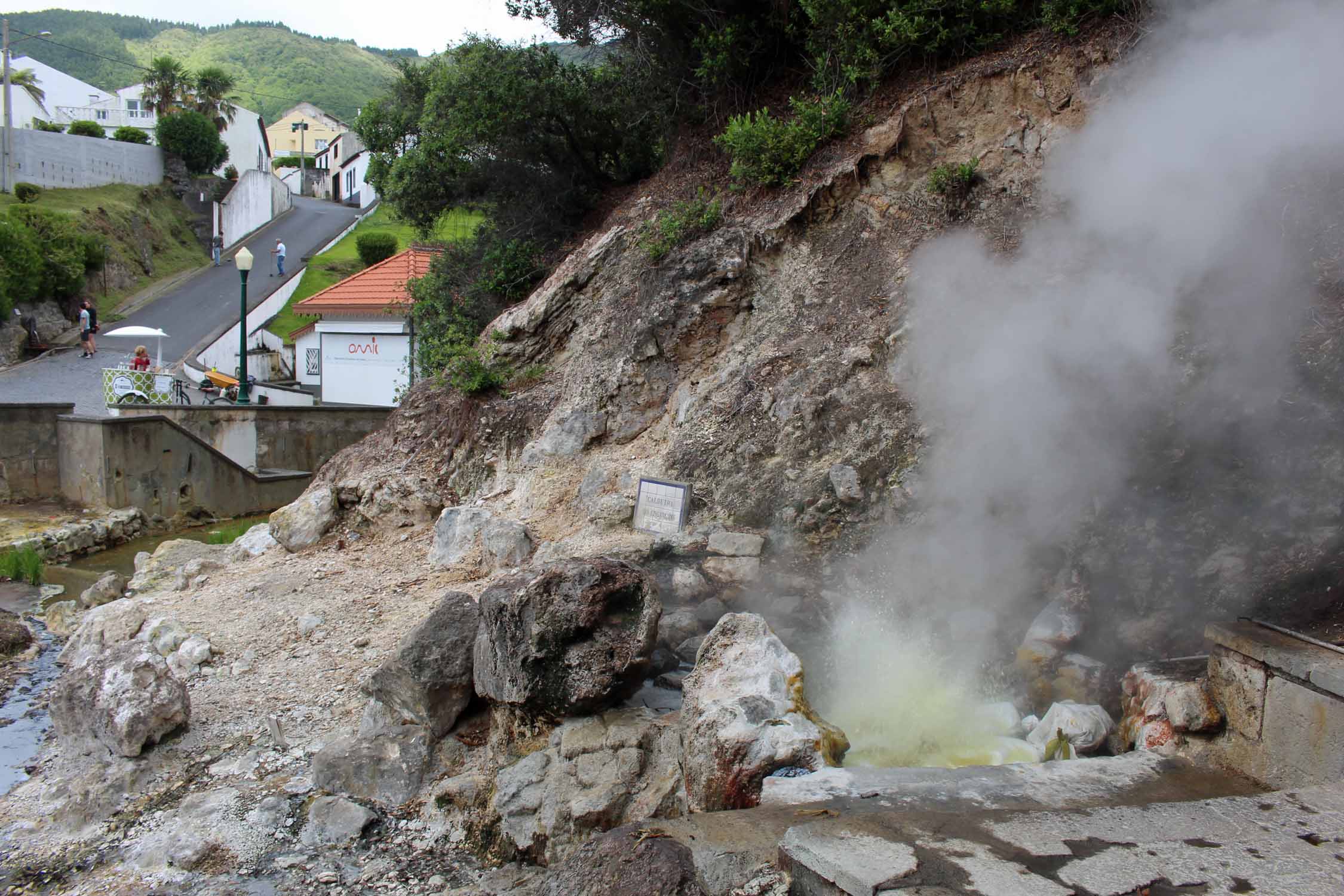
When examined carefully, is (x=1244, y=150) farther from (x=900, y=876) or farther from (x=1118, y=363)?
(x=900, y=876)

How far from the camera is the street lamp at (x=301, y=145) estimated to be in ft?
184

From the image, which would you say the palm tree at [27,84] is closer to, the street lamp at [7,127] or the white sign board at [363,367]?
the street lamp at [7,127]

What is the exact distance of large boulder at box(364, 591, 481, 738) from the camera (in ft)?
17.2

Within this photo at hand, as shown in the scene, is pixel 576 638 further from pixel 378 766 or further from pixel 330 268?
pixel 330 268

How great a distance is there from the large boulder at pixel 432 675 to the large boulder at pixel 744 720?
139 cm

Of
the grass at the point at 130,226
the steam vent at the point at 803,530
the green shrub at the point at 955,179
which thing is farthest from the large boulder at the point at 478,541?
the grass at the point at 130,226

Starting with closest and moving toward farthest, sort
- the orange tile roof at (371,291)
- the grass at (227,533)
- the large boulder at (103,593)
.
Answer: the large boulder at (103,593), the grass at (227,533), the orange tile roof at (371,291)

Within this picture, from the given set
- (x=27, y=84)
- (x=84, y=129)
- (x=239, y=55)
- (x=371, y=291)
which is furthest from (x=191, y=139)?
(x=239, y=55)

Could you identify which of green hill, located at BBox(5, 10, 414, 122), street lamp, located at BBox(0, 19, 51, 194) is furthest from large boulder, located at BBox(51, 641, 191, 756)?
green hill, located at BBox(5, 10, 414, 122)

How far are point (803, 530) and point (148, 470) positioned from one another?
1175 centimetres

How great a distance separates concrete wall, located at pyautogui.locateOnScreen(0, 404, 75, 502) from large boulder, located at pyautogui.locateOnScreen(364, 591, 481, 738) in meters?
11.3

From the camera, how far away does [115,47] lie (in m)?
99.2

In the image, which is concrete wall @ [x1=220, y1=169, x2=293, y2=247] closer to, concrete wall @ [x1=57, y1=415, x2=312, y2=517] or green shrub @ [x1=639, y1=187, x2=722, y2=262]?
concrete wall @ [x1=57, y1=415, x2=312, y2=517]

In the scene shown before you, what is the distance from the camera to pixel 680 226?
8352mm
